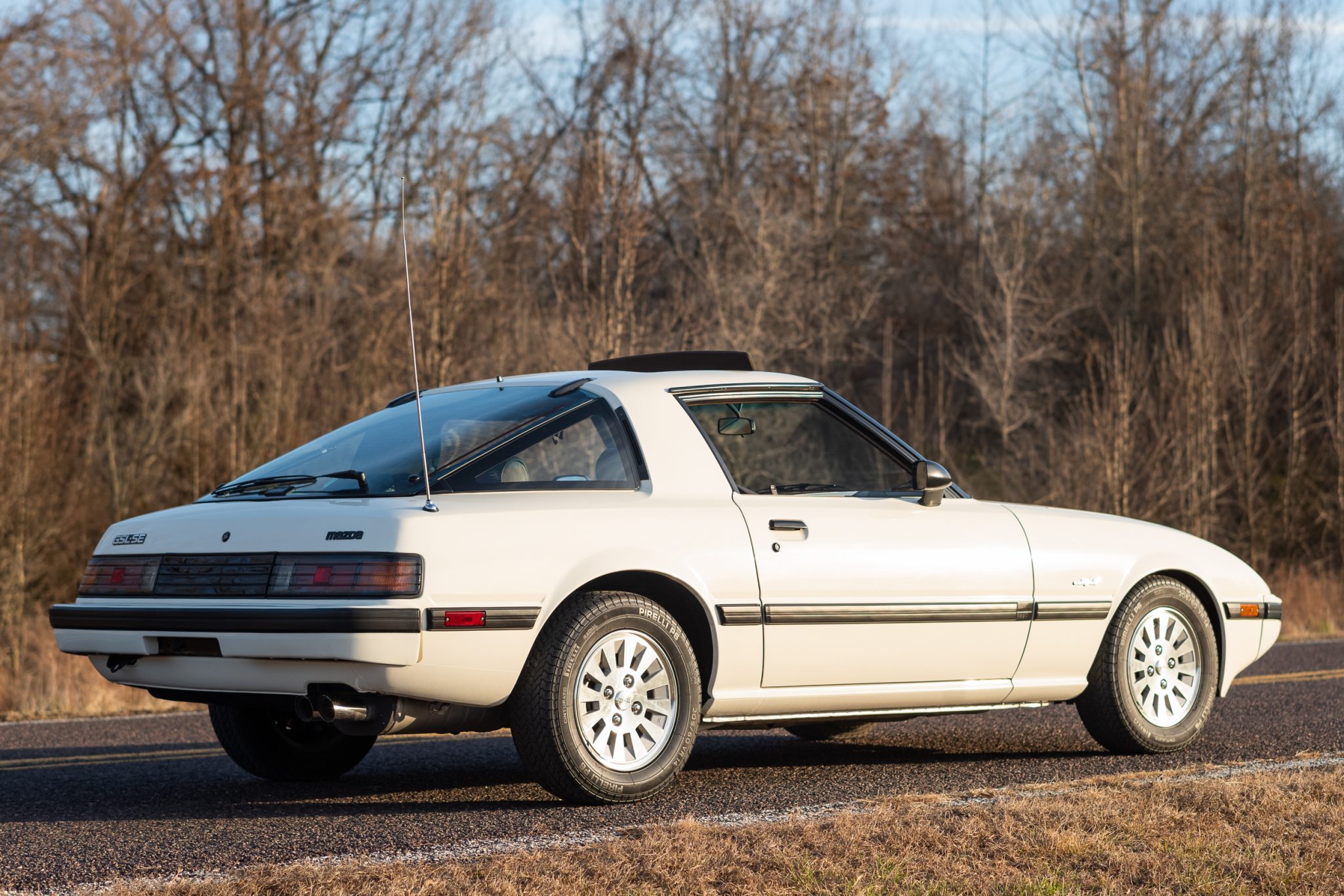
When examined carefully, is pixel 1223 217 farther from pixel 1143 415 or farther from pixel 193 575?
pixel 193 575

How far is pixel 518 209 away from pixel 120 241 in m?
8.65

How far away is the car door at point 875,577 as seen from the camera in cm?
609

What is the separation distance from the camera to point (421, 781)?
6.63m

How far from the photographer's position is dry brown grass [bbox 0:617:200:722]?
10383 mm

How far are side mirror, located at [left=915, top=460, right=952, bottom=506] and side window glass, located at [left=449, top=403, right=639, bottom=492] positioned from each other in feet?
4.29

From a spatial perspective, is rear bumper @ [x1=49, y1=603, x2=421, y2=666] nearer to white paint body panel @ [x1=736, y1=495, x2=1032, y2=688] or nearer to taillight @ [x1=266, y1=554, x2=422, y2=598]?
taillight @ [x1=266, y1=554, x2=422, y2=598]

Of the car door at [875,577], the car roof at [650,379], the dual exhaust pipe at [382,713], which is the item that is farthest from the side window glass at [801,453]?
the dual exhaust pipe at [382,713]

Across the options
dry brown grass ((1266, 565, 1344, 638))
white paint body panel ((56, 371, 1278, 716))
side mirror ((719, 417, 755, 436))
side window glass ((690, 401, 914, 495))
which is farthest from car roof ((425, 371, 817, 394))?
side window glass ((690, 401, 914, 495))

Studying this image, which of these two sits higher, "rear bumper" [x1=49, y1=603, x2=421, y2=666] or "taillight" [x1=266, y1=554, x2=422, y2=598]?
"taillight" [x1=266, y1=554, x2=422, y2=598]

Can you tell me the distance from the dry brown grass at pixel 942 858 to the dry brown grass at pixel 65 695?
4.49 metres

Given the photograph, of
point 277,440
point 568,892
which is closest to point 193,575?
point 568,892

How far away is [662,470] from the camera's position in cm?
604

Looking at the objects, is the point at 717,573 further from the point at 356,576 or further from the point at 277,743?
the point at 277,743

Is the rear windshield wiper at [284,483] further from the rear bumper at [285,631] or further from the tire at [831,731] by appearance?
the tire at [831,731]
